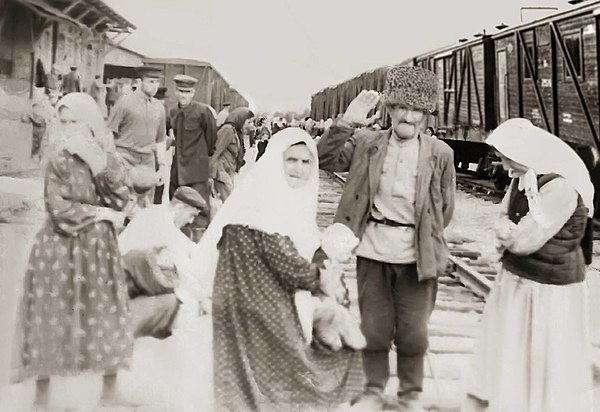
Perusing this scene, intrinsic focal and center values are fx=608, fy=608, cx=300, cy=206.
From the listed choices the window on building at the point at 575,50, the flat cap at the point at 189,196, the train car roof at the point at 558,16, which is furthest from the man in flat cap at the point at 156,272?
the window on building at the point at 575,50

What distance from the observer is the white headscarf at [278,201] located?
6.64 feet

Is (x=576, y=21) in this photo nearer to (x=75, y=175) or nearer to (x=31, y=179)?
(x=75, y=175)

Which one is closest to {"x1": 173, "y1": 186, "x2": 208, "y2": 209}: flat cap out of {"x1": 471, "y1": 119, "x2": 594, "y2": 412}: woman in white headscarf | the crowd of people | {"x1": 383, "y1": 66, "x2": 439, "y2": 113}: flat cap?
the crowd of people

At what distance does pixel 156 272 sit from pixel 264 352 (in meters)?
0.48

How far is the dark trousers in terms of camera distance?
2045 mm

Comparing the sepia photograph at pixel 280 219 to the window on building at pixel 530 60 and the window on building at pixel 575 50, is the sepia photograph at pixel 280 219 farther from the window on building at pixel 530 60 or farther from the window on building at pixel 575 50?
the window on building at pixel 575 50

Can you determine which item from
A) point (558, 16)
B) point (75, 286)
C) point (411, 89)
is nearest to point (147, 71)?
point (75, 286)

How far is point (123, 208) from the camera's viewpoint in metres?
2.18

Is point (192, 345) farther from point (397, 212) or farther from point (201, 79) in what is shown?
point (201, 79)

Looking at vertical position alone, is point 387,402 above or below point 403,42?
below

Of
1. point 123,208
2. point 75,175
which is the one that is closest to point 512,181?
point 123,208

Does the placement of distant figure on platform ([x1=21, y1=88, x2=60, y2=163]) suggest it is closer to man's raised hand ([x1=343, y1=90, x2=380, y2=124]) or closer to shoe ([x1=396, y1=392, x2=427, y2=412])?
man's raised hand ([x1=343, y1=90, x2=380, y2=124])

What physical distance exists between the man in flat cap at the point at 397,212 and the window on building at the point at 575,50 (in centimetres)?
89

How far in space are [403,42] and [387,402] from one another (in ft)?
4.41
